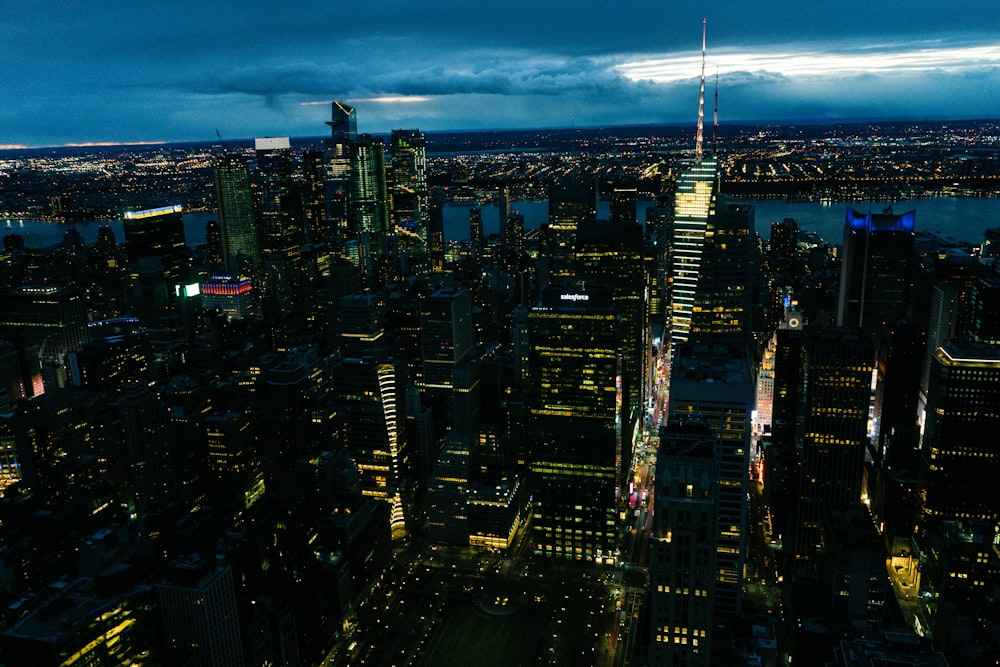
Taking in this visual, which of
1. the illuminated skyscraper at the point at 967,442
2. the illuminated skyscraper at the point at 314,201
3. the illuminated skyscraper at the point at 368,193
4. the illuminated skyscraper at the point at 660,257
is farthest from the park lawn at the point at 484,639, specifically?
the illuminated skyscraper at the point at 314,201

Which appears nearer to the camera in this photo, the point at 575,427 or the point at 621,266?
the point at 575,427

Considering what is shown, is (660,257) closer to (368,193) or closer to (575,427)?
(575,427)

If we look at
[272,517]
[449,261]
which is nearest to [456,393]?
[272,517]

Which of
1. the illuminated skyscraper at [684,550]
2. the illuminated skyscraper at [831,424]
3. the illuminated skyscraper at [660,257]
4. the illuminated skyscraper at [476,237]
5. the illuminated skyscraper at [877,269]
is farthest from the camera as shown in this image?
the illuminated skyscraper at [476,237]

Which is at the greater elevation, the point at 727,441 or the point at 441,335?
the point at 727,441

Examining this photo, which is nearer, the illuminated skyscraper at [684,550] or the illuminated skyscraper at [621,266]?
the illuminated skyscraper at [684,550]

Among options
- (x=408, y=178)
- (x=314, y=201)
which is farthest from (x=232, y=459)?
(x=408, y=178)

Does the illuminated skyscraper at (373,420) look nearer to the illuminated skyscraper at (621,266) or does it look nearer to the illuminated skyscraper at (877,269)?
the illuminated skyscraper at (621,266)
